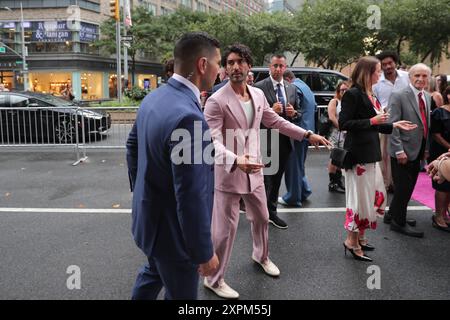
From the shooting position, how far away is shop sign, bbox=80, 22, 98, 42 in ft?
155

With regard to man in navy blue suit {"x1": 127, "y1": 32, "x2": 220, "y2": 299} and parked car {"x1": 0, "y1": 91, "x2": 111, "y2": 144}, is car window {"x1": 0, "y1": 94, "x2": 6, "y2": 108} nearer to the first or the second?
parked car {"x1": 0, "y1": 91, "x2": 111, "y2": 144}

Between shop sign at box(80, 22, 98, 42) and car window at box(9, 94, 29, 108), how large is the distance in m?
37.4

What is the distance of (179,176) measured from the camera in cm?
208

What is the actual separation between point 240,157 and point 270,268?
142 cm

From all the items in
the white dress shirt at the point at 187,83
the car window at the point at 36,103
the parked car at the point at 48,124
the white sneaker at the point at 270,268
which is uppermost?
the white dress shirt at the point at 187,83

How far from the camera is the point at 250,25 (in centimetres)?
3209

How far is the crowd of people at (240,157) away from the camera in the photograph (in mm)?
2174

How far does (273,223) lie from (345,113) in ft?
5.60

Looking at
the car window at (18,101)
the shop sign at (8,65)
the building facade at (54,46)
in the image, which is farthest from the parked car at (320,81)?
the shop sign at (8,65)

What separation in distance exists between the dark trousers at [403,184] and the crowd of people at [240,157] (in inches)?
0.4

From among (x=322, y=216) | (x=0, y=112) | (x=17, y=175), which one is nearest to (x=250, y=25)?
(x=0, y=112)

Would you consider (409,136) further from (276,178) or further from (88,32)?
(88,32)

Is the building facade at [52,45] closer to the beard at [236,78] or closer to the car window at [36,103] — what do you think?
the car window at [36,103]
